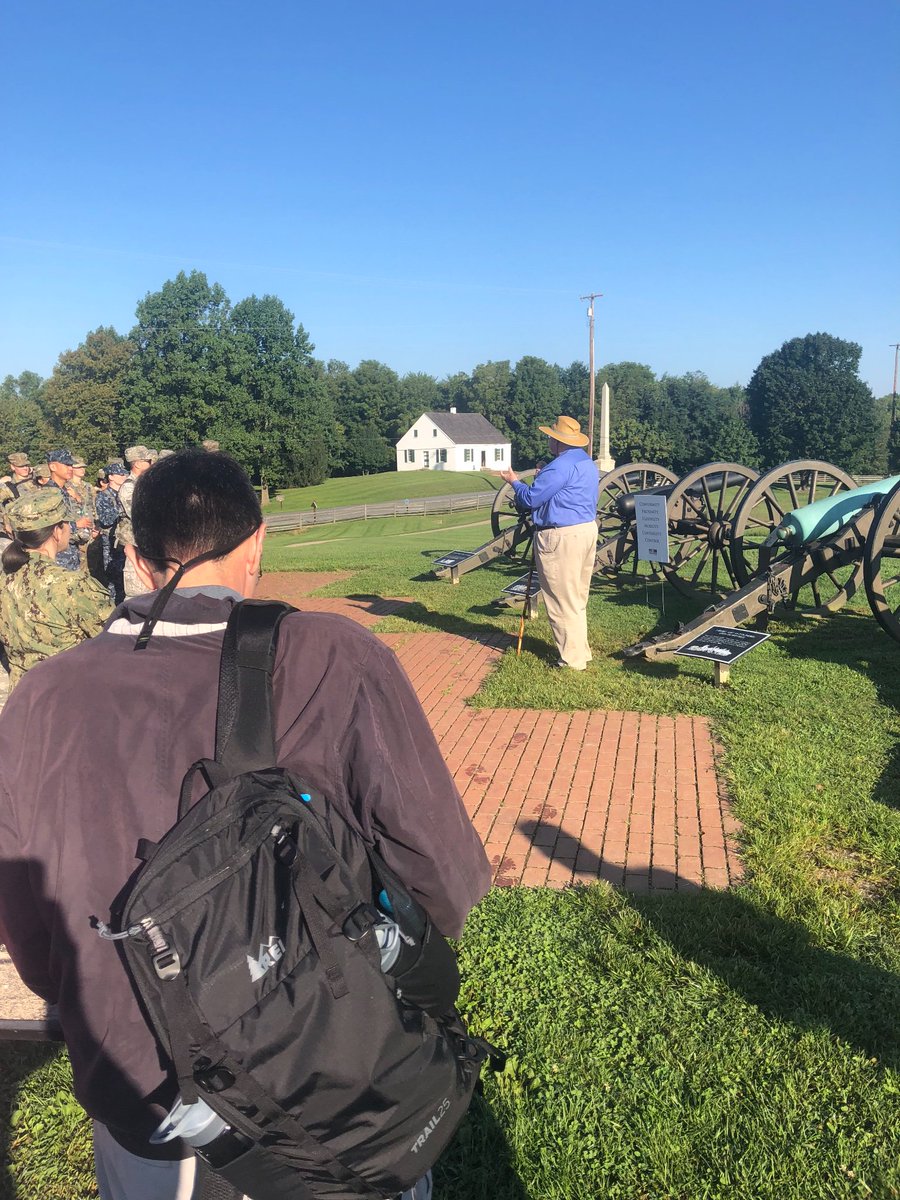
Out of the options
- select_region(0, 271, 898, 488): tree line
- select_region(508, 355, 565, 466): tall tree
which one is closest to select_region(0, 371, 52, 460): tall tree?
select_region(0, 271, 898, 488): tree line

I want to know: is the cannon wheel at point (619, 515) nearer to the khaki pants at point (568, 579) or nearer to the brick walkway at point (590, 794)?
the khaki pants at point (568, 579)

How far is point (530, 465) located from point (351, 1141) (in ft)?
305

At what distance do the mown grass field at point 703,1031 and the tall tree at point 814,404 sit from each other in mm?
66016

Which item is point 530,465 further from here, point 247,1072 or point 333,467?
point 247,1072

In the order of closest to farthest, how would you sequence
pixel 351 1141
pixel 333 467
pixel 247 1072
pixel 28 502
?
1. pixel 247 1072
2. pixel 351 1141
3. pixel 28 502
4. pixel 333 467

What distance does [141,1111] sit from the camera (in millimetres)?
1381

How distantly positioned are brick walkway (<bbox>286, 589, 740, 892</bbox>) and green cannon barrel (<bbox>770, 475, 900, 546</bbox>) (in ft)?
9.22

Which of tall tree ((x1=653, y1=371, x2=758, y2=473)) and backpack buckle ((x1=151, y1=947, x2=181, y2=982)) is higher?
tall tree ((x1=653, y1=371, x2=758, y2=473))

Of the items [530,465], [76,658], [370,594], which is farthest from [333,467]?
[76,658]

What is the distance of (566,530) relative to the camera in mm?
7184

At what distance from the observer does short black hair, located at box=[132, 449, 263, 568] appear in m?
1.52

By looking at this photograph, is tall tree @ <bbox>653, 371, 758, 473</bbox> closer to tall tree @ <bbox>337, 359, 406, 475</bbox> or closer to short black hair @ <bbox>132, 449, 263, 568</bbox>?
tall tree @ <bbox>337, 359, 406, 475</bbox>

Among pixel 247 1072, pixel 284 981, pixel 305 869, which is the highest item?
pixel 305 869

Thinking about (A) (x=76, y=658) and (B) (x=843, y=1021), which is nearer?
(A) (x=76, y=658)
